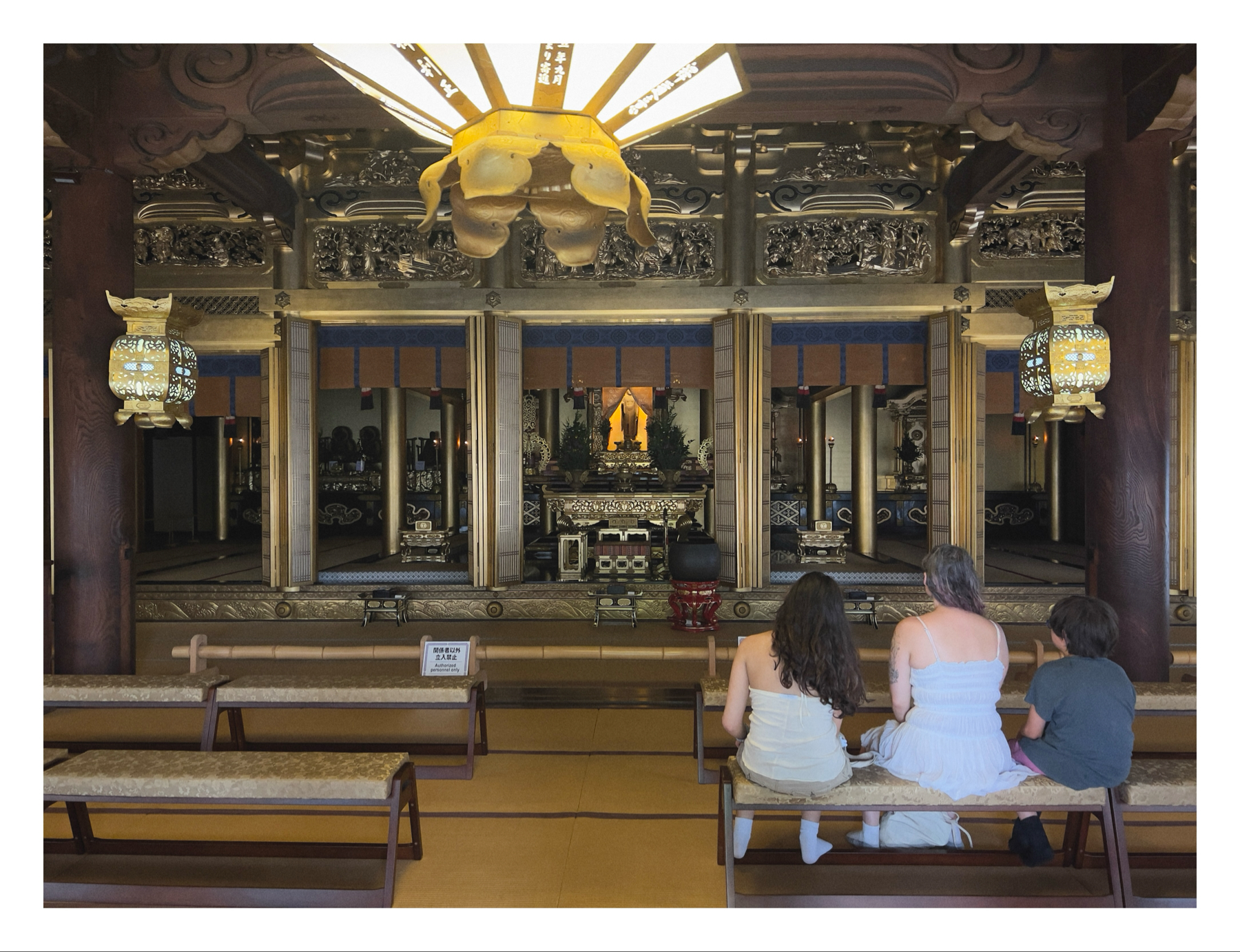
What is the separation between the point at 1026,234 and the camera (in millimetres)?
6098

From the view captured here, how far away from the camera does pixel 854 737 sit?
344 cm

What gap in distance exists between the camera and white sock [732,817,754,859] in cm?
216

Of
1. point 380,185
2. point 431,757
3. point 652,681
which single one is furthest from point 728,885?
point 380,185

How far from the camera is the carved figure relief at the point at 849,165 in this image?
616 cm

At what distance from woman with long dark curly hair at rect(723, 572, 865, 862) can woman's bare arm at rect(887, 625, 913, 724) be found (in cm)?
16

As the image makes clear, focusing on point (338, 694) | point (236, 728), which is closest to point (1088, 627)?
point (338, 694)

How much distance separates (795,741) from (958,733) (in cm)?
48

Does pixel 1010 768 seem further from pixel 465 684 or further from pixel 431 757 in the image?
pixel 431 757

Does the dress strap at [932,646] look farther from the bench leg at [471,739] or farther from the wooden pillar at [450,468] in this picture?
the wooden pillar at [450,468]

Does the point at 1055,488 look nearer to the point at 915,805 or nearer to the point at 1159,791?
the point at 1159,791

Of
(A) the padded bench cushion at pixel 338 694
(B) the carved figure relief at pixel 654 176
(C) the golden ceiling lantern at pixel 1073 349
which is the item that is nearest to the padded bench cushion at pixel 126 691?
(A) the padded bench cushion at pixel 338 694

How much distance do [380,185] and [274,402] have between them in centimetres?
207

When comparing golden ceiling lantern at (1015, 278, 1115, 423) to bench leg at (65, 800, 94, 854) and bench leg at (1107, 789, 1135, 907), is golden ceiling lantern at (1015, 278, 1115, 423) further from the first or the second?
bench leg at (65, 800, 94, 854)

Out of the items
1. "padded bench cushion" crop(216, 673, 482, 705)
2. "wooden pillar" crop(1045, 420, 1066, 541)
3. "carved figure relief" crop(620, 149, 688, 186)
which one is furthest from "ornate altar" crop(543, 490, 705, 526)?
"wooden pillar" crop(1045, 420, 1066, 541)
